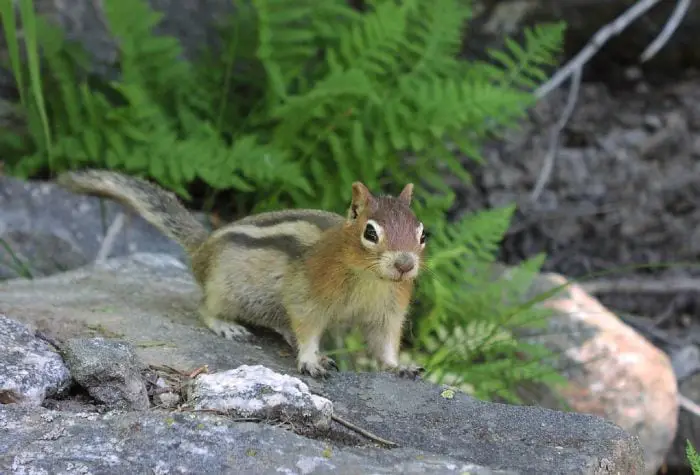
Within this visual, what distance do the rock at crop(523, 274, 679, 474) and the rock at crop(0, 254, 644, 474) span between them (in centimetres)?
221

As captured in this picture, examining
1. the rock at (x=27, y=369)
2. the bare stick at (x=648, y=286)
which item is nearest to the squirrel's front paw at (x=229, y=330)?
the rock at (x=27, y=369)

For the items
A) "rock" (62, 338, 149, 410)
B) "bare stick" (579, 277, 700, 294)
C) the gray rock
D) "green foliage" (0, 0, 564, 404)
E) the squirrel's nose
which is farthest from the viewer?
"bare stick" (579, 277, 700, 294)

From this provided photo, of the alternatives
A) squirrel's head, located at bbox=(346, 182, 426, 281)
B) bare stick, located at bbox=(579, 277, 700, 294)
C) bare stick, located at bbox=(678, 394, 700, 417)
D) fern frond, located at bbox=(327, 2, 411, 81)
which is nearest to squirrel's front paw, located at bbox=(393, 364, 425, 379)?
squirrel's head, located at bbox=(346, 182, 426, 281)

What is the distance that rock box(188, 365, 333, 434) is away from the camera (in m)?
2.98

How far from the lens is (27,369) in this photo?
3096mm

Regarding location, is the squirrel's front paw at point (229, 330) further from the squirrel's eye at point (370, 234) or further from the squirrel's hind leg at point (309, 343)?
the squirrel's eye at point (370, 234)

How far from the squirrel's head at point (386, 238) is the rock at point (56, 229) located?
248 centimetres

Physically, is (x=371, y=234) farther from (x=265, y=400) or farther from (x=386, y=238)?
(x=265, y=400)

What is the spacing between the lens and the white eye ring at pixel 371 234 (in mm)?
3828

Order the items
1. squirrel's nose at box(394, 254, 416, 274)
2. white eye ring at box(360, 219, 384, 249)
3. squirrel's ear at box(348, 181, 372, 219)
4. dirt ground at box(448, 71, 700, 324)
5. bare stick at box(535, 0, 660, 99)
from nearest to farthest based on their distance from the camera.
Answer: squirrel's nose at box(394, 254, 416, 274), white eye ring at box(360, 219, 384, 249), squirrel's ear at box(348, 181, 372, 219), bare stick at box(535, 0, 660, 99), dirt ground at box(448, 71, 700, 324)

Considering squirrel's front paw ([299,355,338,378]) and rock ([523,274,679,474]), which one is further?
rock ([523,274,679,474])

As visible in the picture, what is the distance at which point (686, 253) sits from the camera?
7668 mm

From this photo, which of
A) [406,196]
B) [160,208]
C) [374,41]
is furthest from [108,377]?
[374,41]

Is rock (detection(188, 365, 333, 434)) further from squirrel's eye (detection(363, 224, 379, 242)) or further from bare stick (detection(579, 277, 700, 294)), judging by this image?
bare stick (detection(579, 277, 700, 294))
